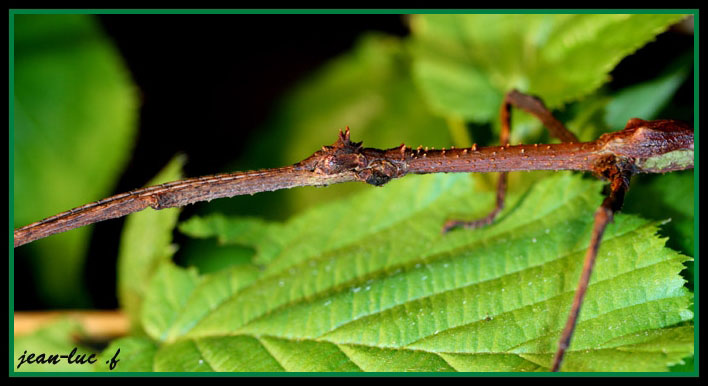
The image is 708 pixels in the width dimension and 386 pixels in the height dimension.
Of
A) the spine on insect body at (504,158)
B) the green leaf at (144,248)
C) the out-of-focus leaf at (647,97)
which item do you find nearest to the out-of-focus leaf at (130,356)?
the green leaf at (144,248)

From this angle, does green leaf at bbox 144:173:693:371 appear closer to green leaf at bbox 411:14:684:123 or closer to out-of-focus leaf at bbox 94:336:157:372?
out-of-focus leaf at bbox 94:336:157:372

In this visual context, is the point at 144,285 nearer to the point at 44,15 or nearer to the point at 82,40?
the point at 82,40

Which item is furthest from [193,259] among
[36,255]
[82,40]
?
[82,40]

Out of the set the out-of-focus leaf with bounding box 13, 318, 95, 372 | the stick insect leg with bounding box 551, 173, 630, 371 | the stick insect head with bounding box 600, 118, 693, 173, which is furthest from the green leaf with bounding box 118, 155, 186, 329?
the stick insect head with bounding box 600, 118, 693, 173

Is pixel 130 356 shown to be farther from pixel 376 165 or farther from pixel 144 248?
pixel 376 165

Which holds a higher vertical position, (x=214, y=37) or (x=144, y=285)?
(x=214, y=37)

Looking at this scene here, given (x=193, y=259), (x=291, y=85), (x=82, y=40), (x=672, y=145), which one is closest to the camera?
(x=672, y=145)

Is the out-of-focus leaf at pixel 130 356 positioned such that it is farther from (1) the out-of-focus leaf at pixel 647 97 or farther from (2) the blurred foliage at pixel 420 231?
(1) the out-of-focus leaf at pixel 647 97
